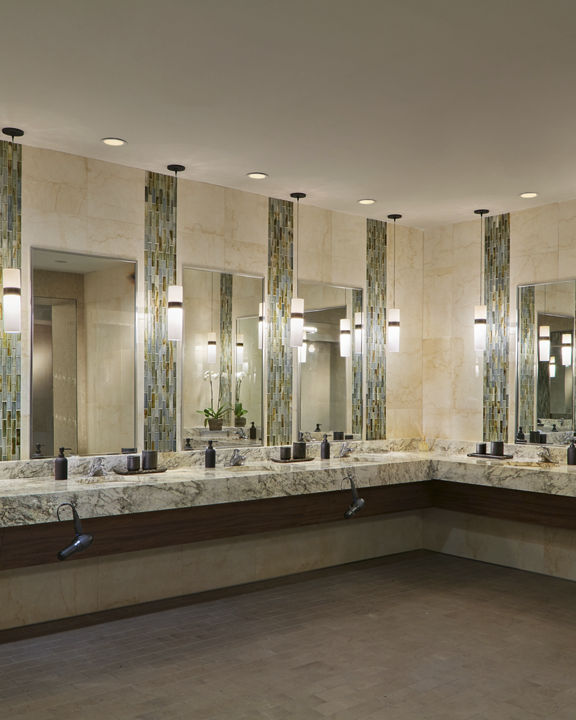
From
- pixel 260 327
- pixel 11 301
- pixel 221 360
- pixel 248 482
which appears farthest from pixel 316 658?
pixel 11 301

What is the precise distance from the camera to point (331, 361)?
19.0ft

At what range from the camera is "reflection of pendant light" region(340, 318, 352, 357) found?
231 inches

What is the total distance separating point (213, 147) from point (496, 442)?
10.1ft

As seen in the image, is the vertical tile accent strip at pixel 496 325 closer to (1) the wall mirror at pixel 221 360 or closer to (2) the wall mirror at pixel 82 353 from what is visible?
(1) the wall mirror at pixel 221 360

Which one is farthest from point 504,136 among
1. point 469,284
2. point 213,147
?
point 469,284

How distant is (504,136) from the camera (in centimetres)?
412

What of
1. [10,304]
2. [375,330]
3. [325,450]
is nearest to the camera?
[10,304]

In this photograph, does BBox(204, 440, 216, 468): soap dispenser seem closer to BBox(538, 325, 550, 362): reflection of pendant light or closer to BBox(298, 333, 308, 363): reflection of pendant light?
BBox(298, 333, 308, 363): reflection of pendant light

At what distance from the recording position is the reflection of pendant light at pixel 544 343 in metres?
5.55

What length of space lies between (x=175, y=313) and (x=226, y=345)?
0.49 meters

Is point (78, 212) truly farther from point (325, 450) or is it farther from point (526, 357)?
point (526, 357)

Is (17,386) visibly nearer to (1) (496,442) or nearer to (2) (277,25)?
(2) (277,25)

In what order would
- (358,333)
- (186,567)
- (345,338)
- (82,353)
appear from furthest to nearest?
(358,333) → (345,338) → (186,567) → (82,353)

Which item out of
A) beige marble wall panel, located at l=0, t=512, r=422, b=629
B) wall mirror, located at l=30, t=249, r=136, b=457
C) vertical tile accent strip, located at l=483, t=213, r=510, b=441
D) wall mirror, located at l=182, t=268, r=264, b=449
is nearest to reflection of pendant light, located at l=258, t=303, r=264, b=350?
wall mirror, located at l=182, t=268, r=264, b=449
